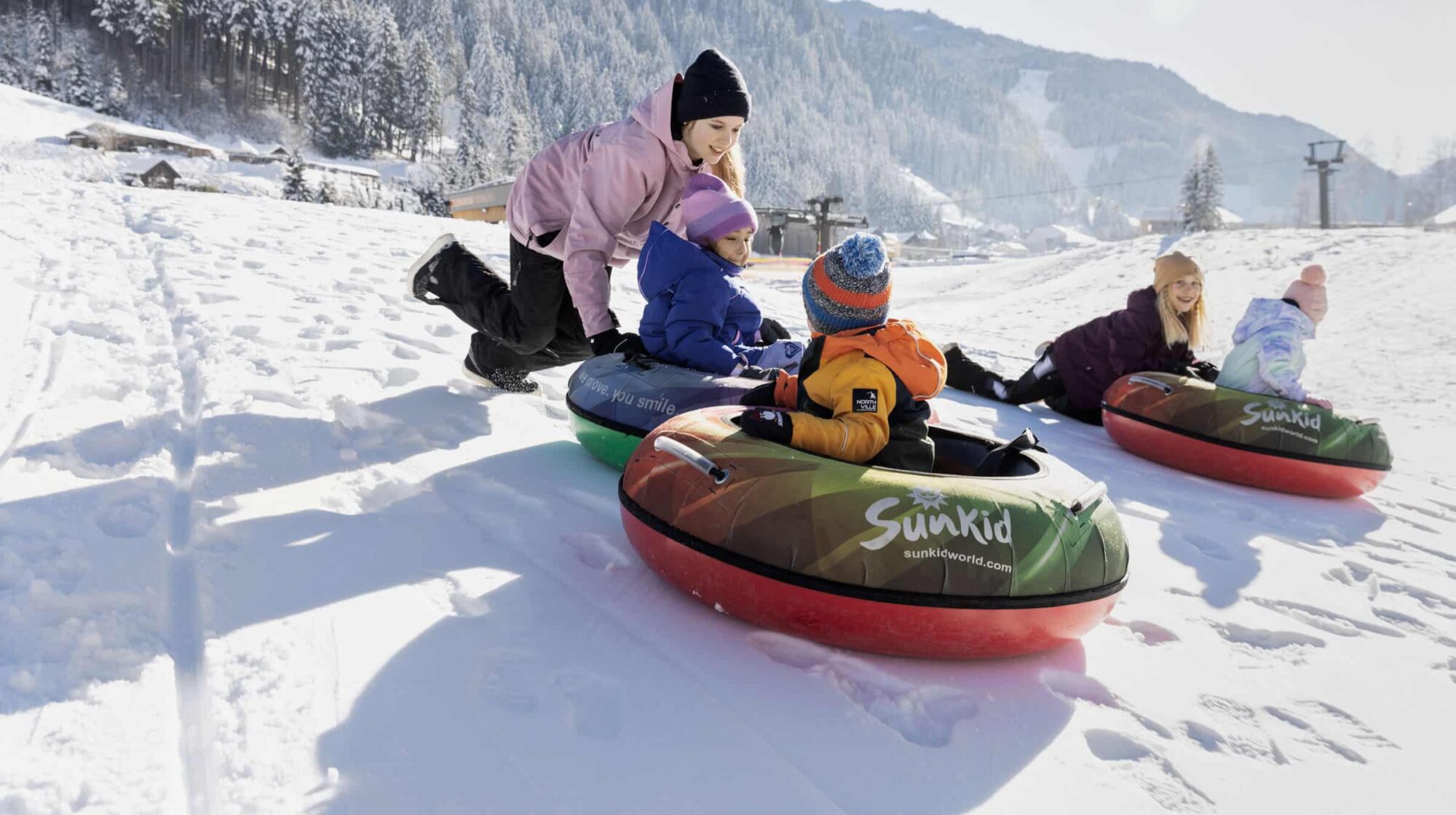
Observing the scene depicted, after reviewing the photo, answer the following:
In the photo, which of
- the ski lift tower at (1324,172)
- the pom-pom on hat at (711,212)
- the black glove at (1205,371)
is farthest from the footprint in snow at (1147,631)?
the ski lift tower at (1324,172)

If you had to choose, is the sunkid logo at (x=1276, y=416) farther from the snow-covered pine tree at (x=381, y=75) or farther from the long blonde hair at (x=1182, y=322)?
the snow-covered pine tree at (x=381, y=75)

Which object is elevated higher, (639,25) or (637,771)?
(639,25)

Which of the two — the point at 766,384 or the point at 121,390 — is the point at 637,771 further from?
the point at 121,390

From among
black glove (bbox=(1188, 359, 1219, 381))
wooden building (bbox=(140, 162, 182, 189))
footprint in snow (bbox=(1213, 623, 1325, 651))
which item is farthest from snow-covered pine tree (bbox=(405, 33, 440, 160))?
footprint in snow (bbox=(1213, 623, 1325, 651))

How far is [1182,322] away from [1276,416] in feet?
3.89

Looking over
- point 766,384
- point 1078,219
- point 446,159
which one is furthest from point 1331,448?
point 1078,219

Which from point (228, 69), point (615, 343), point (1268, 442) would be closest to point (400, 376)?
point (615, 343)

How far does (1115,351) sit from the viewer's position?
227 inches

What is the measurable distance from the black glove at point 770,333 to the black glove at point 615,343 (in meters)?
0.82

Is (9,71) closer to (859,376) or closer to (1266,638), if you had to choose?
(859,376)

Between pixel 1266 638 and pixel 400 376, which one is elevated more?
pixel 400 376

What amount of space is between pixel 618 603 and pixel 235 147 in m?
61.7

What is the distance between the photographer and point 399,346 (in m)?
5.33

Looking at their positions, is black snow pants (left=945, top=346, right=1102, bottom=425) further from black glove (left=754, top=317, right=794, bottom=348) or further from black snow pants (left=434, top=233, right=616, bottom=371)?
black snow pants (left=434, top=233, right=616, bottom=371)
